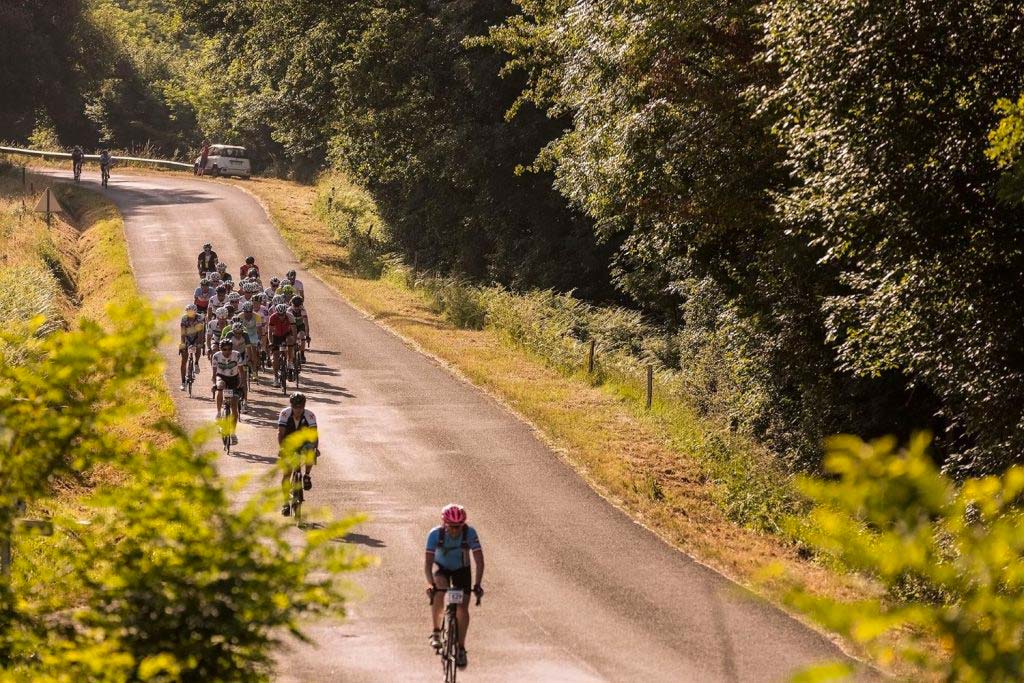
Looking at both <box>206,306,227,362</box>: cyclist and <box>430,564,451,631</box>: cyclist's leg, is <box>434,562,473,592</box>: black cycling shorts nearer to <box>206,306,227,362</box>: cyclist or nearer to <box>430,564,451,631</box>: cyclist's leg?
<box>430,564,451,631</box>: cyclist's leg

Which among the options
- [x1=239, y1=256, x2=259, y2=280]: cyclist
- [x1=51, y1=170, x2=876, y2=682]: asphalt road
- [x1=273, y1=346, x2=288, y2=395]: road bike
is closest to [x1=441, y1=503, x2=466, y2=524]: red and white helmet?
[x1=51, y1=170, x2=876, y2=682]: asphalt road

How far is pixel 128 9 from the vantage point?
110938 millimetres

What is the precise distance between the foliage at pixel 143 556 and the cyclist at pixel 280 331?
19.2 meters

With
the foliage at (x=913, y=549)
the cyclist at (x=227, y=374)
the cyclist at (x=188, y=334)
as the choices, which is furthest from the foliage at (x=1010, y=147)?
the cyclist at (x=188, y=334)

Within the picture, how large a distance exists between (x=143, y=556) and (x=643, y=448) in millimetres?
17911

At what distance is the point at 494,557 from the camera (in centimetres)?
1783

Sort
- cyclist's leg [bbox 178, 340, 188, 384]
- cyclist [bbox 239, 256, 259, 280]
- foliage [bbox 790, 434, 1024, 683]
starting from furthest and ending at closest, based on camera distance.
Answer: cyclist [bbox 239, 256, 259, 280], cyclist's leg [bbox 178, 340, 188, 384], foliage [bbox 790, 434, 1024, 683]

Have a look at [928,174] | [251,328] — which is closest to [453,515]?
[928,174]

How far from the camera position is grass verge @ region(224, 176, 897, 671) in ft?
61.3

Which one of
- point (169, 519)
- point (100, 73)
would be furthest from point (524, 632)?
point (100, 73)

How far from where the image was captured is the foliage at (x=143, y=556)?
5855 mm

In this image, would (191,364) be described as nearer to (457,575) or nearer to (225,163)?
(457,575)

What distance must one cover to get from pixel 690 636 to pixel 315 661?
4229 millimetres

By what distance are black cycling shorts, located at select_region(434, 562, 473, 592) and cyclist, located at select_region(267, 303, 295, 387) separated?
13.6 meters
